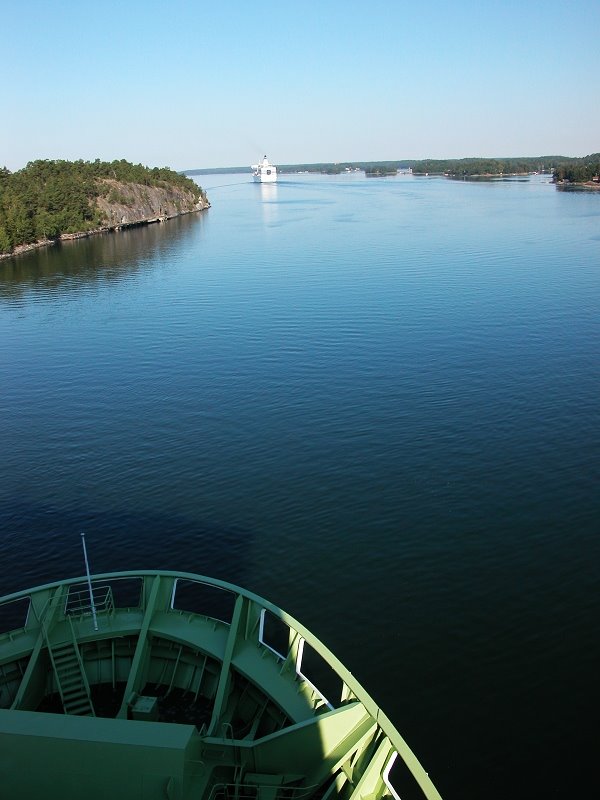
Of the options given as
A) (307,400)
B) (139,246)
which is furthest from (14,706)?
(139,246)

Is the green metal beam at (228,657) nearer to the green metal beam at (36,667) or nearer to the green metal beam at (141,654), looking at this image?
the green metal beam at (141,654)

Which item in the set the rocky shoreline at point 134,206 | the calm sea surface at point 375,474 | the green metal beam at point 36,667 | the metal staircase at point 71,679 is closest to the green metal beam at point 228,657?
the metal staircase at point 71,679

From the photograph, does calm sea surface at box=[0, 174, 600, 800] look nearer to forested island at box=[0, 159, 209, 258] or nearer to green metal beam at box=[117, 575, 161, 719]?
green metal beam at box=[117, 575, 161, 719]

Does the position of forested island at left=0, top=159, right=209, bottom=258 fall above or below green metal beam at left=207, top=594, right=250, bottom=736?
above

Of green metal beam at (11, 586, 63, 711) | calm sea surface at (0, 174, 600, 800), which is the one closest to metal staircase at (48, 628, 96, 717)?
green metal beam at (11, 586, 63, 711)

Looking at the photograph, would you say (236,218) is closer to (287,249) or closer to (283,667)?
(287,249)
